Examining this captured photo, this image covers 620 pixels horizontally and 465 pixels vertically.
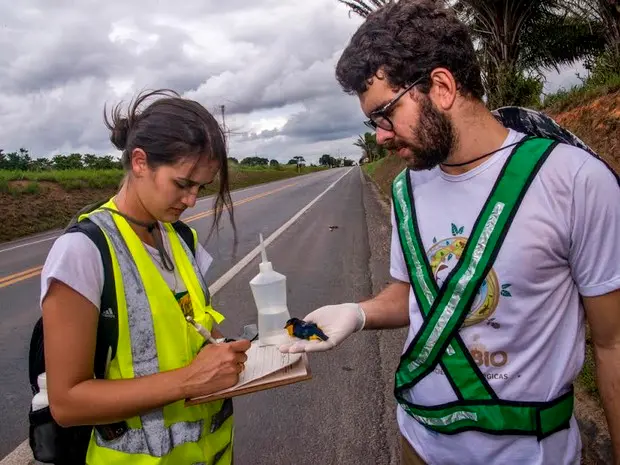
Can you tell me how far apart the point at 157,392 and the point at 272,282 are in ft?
1.90

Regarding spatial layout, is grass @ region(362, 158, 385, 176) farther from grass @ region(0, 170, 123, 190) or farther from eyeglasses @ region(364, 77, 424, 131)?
eyeglasses @ region(364, 77, 424, 131)

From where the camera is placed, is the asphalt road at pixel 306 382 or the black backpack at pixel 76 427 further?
the asphalt road at pixel 306 382

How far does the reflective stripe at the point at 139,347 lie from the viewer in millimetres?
1556

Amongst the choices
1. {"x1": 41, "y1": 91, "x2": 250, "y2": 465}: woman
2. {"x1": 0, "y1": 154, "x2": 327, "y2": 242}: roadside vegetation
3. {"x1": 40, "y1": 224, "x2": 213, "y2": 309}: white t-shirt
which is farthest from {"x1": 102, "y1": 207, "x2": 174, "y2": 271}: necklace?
{"x1": 0, "y1": 154, "x2": 327, "y2": 242}: roadside vegetation

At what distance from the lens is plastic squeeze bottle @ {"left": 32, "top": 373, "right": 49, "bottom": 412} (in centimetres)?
159

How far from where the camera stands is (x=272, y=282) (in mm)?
1898

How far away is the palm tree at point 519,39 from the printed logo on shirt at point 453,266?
1158 cm

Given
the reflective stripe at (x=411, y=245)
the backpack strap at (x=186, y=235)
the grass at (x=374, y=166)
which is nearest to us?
the reflective stripe at (x=411, y=245)

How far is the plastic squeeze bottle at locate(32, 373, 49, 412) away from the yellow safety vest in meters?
0.18

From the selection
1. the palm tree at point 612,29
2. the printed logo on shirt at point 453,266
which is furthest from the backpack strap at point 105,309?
the palm tree at point 612,29

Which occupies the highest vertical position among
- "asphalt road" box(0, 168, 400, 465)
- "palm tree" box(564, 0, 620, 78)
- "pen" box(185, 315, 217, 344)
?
"palm tree" box(564, 0, 620, 78)

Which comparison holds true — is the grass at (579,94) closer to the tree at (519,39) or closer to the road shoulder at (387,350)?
the tree at (519,39)

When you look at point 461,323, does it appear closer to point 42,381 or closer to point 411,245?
point 411,245

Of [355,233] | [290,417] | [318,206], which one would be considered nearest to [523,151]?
[290,417]
